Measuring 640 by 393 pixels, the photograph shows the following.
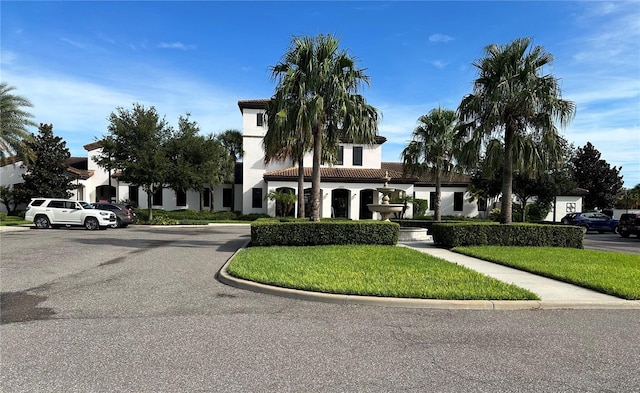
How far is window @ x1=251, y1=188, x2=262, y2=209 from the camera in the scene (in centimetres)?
3775

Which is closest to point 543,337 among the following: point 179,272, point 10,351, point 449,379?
point 449,379

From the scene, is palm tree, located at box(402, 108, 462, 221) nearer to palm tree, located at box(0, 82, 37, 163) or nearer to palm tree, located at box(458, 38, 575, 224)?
palm tree, located at box(458, 38, 575, 224)

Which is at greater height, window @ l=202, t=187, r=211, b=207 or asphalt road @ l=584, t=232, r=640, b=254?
window @ l=202, t=187, r=211, b=207

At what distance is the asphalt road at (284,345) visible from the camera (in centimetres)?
381

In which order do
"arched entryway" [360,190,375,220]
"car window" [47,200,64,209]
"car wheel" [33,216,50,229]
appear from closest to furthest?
1. "car wheel" [33,216,50,229]
2. "car window" [47,200,64,209]
3. "arched entryway" [360,190,375,220]

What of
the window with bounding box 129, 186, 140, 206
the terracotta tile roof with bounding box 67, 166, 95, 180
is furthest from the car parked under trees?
the terracotta tile roof with bounding box 67, 166, 95, 180

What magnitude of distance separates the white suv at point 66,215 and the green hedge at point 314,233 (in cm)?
1386

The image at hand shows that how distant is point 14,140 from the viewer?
93.0 feet

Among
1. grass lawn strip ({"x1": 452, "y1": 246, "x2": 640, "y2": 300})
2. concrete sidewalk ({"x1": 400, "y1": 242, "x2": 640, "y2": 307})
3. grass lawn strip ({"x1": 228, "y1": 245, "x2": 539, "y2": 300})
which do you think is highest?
grass lawn strip ({"x1": 228, "y1": 245, "x2": 539, "y2": 300})

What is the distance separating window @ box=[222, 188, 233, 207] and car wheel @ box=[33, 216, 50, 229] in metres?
18.5

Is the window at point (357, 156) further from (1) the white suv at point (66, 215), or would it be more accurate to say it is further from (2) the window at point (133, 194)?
(1) the white suv at point (66, 215)

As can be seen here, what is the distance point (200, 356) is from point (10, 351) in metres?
2.13

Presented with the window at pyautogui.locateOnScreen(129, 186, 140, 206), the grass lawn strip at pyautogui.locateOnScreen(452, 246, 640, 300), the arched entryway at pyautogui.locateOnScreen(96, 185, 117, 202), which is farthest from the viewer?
the arched entryway at pyautogui.locateOnScreen(96, 185, 117, 202)

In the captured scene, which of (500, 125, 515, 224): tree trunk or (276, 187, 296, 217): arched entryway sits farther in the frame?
(276, 187, 296, 217): arched entryway
